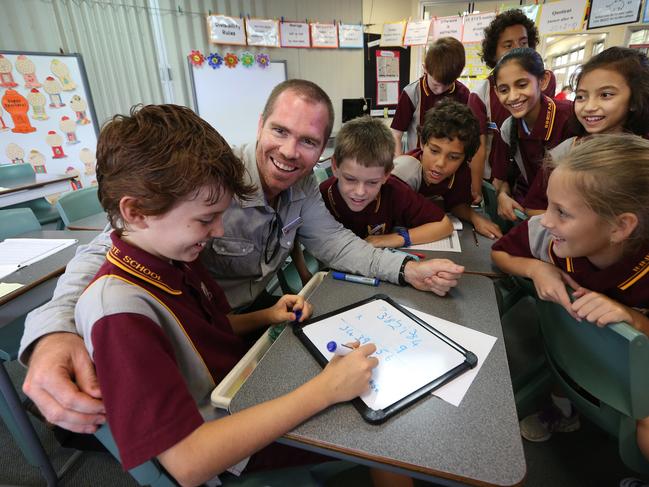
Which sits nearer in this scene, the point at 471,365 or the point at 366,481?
the point at 471,365

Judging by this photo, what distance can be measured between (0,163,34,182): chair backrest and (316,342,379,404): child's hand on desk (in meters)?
3.31

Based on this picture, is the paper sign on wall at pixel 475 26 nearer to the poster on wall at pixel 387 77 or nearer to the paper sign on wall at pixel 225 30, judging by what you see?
the poster on wall at pixel 387 77

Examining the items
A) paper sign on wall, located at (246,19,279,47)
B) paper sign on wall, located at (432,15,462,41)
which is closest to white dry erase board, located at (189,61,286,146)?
paper sign on wall, located at (246,19,279,47)

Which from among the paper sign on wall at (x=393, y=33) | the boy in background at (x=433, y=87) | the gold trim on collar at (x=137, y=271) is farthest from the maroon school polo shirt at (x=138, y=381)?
the paper sign on wall at (x=393, y=33)

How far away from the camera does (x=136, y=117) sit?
0.71 meters

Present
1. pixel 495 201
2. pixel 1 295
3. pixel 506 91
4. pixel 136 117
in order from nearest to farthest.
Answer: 1. pixel 136 117
2. pixel 1 295
3. pixel 506 91
4. pixel 495 201

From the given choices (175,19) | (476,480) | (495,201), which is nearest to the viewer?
(476,480)

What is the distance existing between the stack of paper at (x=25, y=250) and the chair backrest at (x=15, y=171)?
173 centimetres

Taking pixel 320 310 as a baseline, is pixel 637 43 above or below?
above


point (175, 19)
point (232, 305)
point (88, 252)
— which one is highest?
point (175, 19)

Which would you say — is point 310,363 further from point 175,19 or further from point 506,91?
point 175,19

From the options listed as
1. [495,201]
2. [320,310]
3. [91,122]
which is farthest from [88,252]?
[91,122]

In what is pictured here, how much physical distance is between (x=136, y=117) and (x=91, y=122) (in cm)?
323

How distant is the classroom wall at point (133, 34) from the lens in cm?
287
